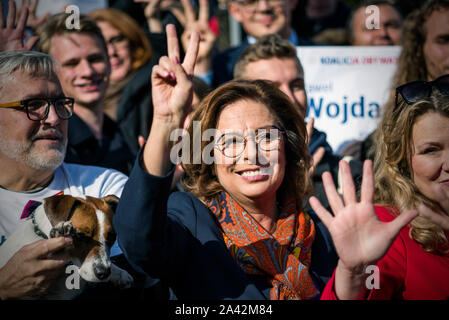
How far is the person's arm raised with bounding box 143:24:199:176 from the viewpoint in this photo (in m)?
1.81

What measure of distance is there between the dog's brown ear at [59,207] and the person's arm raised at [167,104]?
61 cm

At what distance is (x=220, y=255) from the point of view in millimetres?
2129

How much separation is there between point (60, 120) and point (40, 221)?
49 cm

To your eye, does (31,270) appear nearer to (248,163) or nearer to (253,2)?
(248,163)

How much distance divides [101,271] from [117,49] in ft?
8.02

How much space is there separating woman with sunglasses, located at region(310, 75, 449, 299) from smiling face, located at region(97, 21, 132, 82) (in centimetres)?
238

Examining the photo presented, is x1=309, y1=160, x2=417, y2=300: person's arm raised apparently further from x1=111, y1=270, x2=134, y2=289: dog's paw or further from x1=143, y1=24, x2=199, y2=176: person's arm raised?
x1=111, y1=270, x2=134, y2=289: dog's paw

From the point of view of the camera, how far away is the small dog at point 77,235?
7.13ft

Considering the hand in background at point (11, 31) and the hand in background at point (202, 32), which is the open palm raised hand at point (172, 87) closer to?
the hand in background at point (11, 31)

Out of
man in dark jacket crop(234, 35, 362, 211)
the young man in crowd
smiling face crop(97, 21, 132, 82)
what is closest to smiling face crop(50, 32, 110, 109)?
the young man in crowd

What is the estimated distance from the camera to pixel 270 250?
2258mm

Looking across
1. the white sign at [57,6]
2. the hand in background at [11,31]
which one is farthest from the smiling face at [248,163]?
the white sign at [57,6]

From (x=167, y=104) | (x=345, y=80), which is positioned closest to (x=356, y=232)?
(x=167, y=104)

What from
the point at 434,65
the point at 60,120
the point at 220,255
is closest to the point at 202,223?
the point at 220,255
